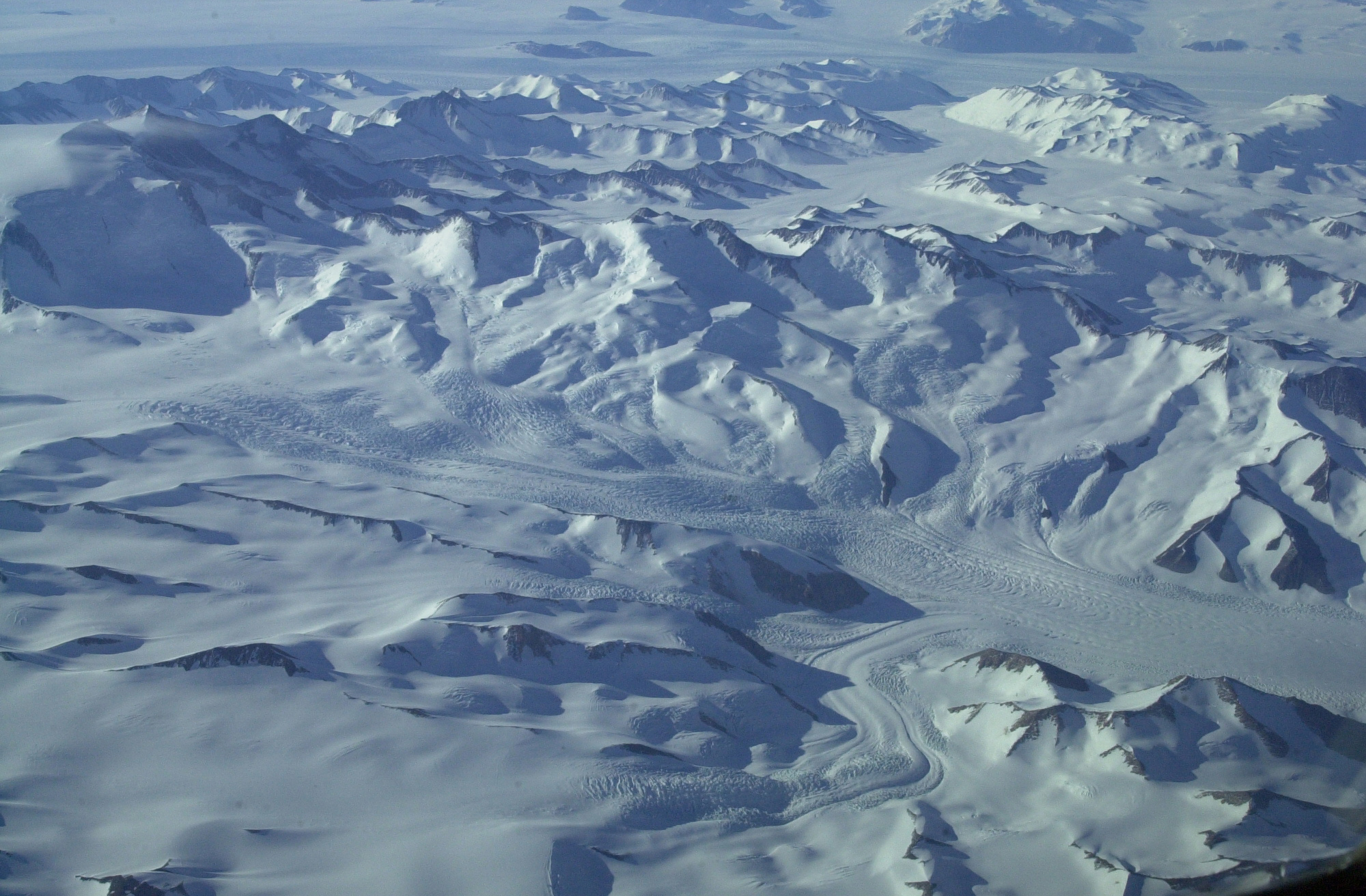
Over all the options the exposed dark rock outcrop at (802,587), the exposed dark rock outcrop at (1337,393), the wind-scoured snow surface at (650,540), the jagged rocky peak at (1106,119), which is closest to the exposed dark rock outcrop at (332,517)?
the wind-scoured snow surface at (650,540)

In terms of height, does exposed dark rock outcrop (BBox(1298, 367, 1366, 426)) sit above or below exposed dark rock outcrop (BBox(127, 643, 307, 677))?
above

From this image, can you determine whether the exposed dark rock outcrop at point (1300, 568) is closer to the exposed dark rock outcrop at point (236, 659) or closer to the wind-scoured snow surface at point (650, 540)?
the wind-scoured snow surface at point (650, 540)

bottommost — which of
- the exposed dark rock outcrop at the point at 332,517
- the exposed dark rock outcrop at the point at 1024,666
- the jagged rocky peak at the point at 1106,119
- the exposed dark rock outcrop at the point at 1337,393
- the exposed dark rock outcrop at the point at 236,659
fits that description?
the exposed dark rock outcrop at the point at 1024,666

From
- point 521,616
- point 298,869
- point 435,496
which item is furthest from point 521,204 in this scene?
point 298,869

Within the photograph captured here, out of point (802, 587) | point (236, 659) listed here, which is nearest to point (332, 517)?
point (236, 659)

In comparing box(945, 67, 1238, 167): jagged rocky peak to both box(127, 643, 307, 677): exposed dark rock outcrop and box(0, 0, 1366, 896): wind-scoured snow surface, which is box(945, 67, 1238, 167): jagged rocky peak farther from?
box(127, 643, 307, 677): exposed dark rock outcrop

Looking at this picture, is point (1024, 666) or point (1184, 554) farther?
point (1184, 554)

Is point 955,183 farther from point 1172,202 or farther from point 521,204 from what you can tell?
point 521,204

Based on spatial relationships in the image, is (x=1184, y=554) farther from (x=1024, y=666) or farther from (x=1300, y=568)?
(x=1024, y=666)

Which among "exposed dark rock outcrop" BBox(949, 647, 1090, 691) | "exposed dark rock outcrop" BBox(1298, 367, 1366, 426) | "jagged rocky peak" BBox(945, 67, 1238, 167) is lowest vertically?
"exposed dark rock outcrop" BBox(949, 647, 1090, 691)

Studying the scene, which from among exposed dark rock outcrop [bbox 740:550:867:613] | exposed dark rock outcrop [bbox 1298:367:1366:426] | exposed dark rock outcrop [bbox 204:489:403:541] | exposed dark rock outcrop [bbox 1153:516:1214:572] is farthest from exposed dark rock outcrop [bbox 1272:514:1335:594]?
exposed dark rock outcrop [bbox 204:489:403:541]
